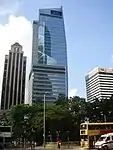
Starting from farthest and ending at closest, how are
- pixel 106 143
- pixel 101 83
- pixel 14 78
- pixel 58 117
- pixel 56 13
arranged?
1. pixel 56 13
2. pixel 14 78
3. pixel 101 83
4. pixel 58 117
5. pixel 106 143

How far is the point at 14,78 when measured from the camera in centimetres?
14612

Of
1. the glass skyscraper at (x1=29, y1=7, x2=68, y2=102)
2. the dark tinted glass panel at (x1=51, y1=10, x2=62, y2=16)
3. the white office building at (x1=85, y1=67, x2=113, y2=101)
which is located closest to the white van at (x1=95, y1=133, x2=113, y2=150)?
the white office building at (x1=85, y1=67, x2=113, y2=101)

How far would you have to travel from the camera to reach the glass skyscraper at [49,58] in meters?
157

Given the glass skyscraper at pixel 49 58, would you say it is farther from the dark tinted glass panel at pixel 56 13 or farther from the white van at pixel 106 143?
the white van at pixel 106 143

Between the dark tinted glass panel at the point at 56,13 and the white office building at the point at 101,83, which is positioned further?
the dark tinted glass panel at the point at 56,13

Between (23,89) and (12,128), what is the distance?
2898 inches

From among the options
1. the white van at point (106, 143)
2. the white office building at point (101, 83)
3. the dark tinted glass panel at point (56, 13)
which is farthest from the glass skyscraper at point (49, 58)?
the white van at point (106, 143)

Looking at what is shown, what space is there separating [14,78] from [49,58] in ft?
123

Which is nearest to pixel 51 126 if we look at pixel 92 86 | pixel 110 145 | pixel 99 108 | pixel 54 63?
pixel 99 108

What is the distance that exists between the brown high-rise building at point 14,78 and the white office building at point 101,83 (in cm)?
3963

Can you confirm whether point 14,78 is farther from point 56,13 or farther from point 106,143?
point 106,143

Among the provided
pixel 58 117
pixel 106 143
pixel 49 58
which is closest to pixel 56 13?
pixel 49 58

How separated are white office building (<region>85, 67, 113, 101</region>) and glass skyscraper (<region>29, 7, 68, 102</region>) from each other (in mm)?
17636

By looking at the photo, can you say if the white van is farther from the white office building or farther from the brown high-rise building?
the brown high-rise building
